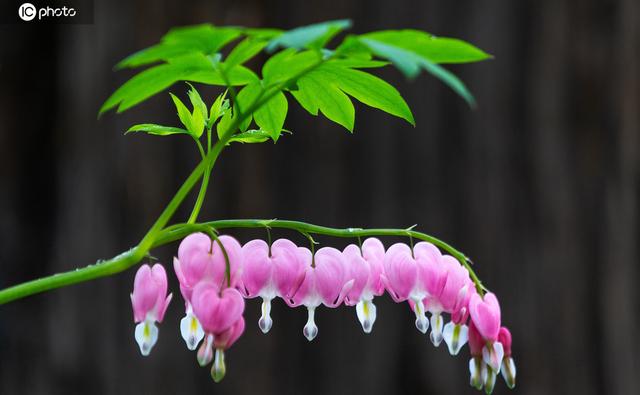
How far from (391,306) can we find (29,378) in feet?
3.79

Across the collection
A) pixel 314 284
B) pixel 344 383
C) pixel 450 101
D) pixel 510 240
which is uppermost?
pixel 450 101

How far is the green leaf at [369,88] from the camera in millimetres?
598

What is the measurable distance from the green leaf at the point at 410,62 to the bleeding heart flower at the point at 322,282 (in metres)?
0.28

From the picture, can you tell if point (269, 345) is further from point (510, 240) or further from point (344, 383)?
point (510, 240)

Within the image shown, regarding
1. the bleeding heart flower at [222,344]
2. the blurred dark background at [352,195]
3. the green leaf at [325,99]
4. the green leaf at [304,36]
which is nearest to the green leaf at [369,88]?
the green leaf at [325,99]

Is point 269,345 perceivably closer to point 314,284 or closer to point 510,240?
point 510,240

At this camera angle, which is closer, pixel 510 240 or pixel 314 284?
pixel 314 284

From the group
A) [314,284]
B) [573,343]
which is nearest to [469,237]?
[573,343]

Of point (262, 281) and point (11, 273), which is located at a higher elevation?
point (262, 281)

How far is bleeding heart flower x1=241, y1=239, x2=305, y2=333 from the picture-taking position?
682 millimetres

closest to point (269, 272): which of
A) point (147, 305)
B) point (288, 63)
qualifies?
point (147, 305)

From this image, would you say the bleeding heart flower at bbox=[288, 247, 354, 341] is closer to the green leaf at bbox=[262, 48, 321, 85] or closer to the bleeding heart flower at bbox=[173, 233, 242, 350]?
the bleeding heart flower at bbox=[173, 233, 242, 350]

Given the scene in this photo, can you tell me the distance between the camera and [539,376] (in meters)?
2.23

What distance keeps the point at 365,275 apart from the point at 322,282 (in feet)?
0.15
